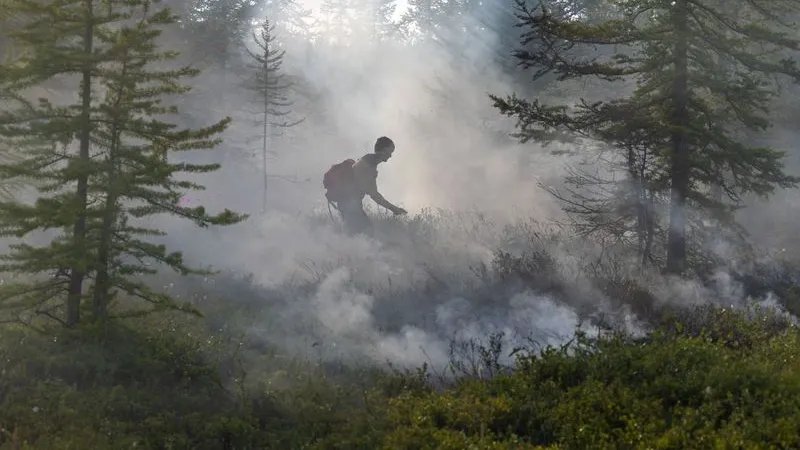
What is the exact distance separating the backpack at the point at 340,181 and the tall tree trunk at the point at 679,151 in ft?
19.7

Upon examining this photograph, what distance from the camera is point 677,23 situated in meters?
9.94

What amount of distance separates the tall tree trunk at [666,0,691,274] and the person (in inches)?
192

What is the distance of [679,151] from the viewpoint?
10266 mm

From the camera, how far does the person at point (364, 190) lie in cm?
1243

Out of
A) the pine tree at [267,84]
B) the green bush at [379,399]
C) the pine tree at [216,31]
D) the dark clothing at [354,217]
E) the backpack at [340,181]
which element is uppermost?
the pine tree at [216,31]

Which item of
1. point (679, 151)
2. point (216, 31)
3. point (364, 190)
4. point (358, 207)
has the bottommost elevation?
point (358, 207)

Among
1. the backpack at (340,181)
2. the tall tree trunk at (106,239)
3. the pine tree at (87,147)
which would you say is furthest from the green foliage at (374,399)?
the backpack at (340,181)

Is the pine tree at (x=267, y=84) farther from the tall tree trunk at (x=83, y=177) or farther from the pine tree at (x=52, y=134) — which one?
the pine tree at (x=52, y=134)

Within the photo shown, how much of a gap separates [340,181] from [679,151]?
20.5 feet

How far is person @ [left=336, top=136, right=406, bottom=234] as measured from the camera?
12.4 metres

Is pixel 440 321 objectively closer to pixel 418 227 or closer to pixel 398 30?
pixel 418 227

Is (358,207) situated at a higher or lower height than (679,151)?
lower

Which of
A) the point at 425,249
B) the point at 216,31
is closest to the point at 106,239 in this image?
the point at 425,249

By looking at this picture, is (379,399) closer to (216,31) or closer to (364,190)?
(364,190)
